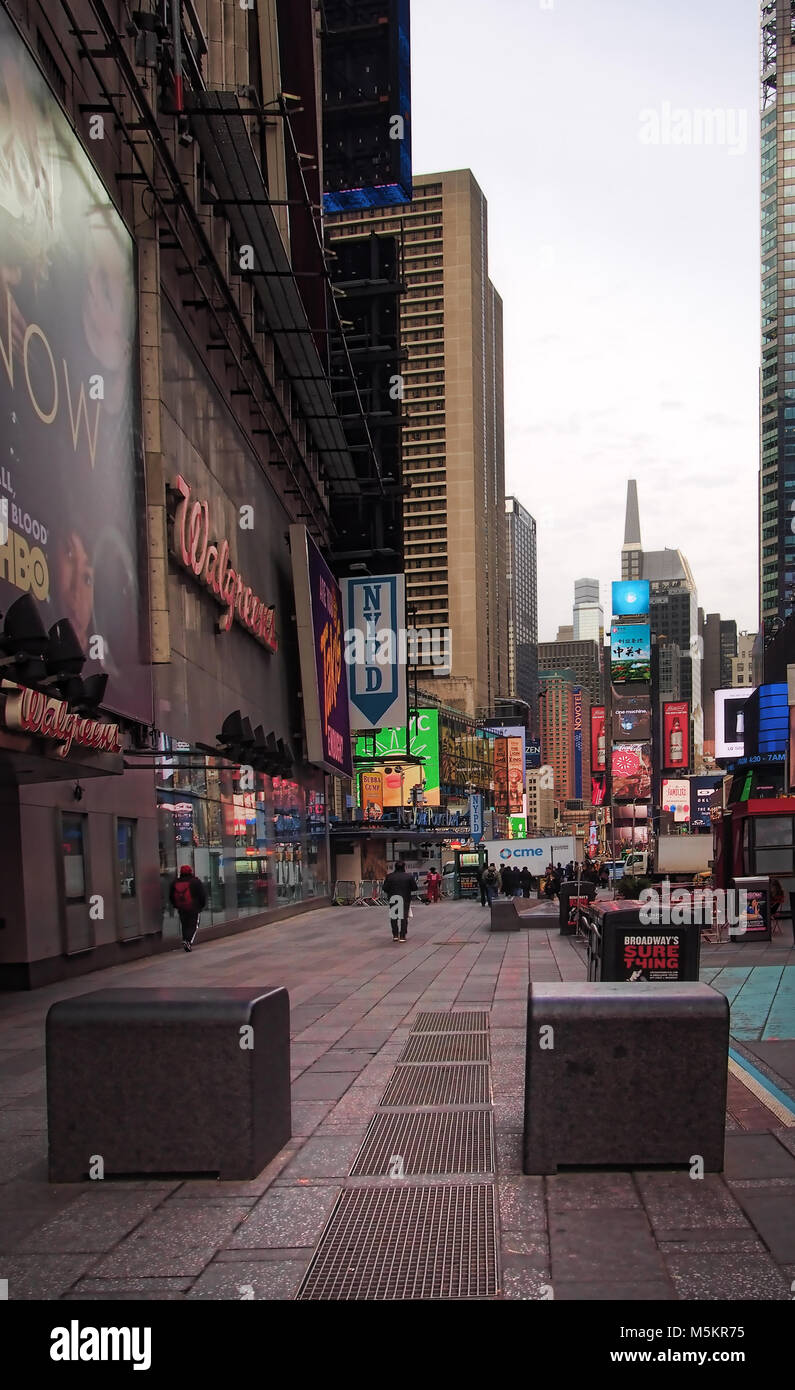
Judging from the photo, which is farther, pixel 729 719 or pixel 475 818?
pixel 475 818

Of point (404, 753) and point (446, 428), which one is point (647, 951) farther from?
point (446, 428)

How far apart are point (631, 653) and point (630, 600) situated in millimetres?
12506

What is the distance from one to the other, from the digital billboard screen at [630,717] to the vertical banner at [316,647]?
358 feet

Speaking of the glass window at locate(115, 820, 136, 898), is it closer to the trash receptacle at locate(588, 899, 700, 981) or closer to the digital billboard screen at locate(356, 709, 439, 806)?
the trash receptacle at locate(588, 899, 700, 981)

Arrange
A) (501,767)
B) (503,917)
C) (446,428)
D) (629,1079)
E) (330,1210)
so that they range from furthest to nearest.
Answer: (446,428)
(501,767)
(503,917)
(629,1079)
(330,1210)

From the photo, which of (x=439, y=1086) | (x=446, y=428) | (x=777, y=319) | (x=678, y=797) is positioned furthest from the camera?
(x=446, y=428)

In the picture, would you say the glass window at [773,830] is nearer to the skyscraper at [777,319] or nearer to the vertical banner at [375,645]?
the vertical banner at [375,645]

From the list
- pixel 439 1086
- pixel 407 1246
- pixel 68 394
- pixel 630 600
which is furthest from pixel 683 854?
pixel 630 600

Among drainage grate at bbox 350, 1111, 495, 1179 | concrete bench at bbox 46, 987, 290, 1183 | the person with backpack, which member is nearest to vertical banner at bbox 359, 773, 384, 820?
the person with backpack

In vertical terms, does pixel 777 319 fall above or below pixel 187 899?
above

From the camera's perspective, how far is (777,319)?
574 ft

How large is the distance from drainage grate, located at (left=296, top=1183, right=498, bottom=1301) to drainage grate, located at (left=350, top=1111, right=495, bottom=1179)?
1.19 ft

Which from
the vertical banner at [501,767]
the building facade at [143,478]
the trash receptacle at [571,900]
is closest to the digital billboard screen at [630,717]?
the vertical banner at [501,767]
